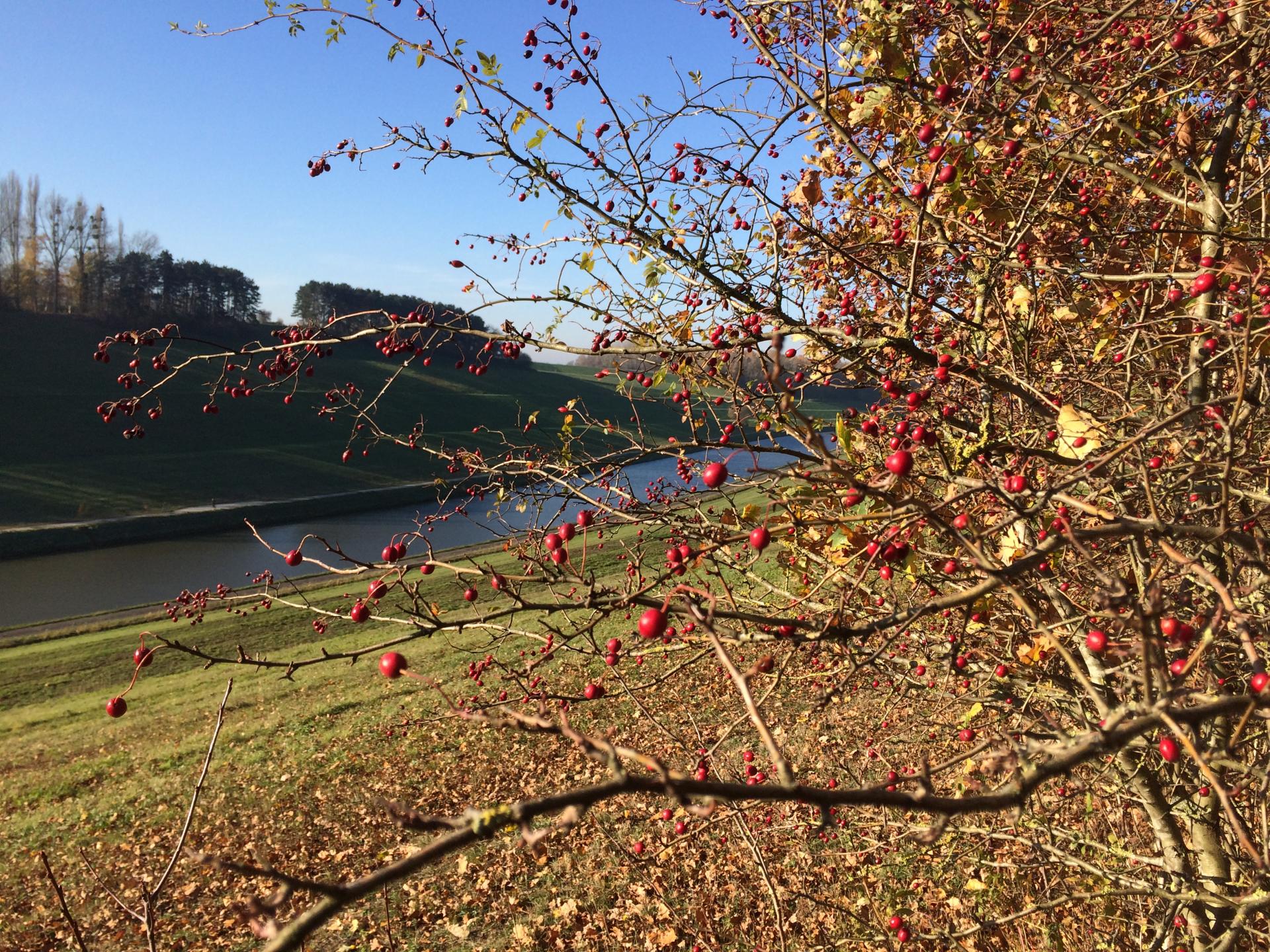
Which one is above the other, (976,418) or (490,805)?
Result: (976,418)

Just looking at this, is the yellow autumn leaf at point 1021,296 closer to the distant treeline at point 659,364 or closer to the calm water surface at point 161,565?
the distant treeline at point 659,364

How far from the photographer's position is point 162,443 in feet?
158

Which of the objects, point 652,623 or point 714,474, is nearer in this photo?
point 652,623

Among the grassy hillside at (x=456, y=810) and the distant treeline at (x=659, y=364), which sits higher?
the distant treeline at (x=659, y=364)

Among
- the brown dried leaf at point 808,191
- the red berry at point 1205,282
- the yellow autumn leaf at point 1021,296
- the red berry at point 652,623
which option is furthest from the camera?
the brown dried leaf at point 808,191

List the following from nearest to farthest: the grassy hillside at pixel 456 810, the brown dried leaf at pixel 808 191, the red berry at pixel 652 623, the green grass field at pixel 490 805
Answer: the red berry at pixel 652 623 < the brown dried leaf at pixel 808 191 < the green grass field at pixel 490 805 < the grassy hillside at pixel 456 810

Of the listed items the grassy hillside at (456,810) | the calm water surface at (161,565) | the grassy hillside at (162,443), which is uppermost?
the grassy hillside at (162,443)

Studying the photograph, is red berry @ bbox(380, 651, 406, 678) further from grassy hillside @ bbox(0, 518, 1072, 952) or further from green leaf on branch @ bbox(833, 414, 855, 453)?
green leaf on branch @ bbox(833, 414, 855, 453)

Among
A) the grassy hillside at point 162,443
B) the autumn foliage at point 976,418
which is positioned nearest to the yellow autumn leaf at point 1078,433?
the autumn foliage at point 976,418

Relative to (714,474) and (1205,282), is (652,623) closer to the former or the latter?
(714,474)

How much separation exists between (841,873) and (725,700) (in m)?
4.72

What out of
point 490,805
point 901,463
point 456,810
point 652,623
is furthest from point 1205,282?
point 456,810

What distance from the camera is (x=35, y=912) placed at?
7.58 meters

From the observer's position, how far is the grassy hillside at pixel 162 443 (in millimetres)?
39906
